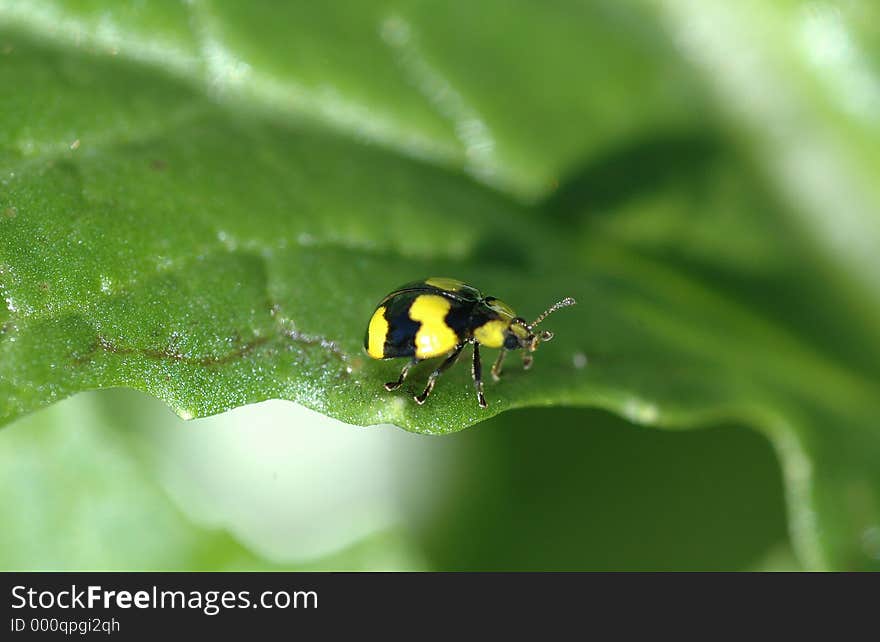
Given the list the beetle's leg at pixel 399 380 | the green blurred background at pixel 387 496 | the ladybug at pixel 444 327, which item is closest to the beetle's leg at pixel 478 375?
the ladybug at pixel 444 327

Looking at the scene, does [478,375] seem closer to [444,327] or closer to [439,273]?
[444,327]

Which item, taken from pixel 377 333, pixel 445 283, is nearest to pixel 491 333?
pixel 445 283

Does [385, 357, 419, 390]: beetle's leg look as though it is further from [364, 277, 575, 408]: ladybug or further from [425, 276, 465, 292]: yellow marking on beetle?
[425, 276, 465, 292]: yellow marking on beetle

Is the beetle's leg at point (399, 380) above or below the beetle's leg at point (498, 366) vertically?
below

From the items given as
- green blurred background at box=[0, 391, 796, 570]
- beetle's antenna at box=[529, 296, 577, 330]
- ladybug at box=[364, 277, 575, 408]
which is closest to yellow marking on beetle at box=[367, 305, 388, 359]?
ladybug at box=[364, 277, 575, 408]

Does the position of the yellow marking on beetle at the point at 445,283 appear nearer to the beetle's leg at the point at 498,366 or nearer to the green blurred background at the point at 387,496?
the beetle's leg at the point at 498,366
